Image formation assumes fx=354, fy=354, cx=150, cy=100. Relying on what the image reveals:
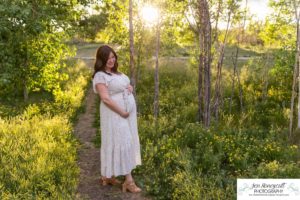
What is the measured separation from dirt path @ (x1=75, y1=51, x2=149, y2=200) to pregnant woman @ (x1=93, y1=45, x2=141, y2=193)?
28cm

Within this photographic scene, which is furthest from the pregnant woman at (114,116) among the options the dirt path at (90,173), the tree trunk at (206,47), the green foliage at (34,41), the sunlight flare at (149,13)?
the sunlight flare at (149,13)

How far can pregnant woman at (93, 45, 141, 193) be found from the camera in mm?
5832

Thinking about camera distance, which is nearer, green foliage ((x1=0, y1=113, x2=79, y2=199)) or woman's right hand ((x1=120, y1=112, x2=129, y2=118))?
Answer: green foliage ((x1=0, y1=113, x2=79, y2=199))

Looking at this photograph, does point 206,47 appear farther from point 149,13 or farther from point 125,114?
point 125,114

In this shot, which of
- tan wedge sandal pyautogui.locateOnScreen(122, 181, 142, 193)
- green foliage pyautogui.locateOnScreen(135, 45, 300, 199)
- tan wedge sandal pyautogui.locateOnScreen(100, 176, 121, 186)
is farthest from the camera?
tan wedge sandal pyautogui.locateOnScreen(100, 176, 121, 186)

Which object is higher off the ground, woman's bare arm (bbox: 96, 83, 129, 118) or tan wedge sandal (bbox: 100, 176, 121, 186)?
woman's bare arm (bbox: 96, 83, 129, 118)

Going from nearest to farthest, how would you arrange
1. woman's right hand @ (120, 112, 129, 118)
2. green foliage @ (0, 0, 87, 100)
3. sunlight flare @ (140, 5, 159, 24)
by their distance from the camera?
woman's right hand @ (120, 112, 129, 118) < green foliage @ (0, 0, 87, 100) < sunlight flare @ (140, 5, 159, 24)

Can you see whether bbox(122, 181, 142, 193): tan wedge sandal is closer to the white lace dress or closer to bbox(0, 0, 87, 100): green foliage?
the white lace dress

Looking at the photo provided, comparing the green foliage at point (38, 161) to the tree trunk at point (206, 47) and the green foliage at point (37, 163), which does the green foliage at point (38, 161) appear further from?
the tree trunk at point (206, 47)

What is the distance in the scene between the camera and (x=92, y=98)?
56.1 feet

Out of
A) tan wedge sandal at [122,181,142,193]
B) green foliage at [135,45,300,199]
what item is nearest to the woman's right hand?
tan wedge sandal at [122,181,142,193]

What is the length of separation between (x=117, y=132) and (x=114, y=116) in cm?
28

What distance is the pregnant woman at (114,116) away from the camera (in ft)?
19.1

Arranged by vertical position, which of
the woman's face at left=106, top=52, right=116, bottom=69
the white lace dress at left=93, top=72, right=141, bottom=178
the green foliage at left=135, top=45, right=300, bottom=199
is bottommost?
the green foliage at left=135, top=45, right=300, bottom=199
